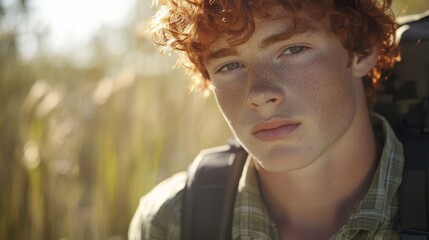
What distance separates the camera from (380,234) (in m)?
2.11

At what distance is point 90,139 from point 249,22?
1919 mm

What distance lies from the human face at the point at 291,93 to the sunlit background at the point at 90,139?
0.81 meters

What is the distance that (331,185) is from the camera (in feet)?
7.50

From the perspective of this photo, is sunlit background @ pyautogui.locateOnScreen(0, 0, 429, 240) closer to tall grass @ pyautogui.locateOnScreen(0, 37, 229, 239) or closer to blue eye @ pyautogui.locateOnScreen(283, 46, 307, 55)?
tall grass @ pyautogui.locateOnScreen(0, 37, 229, 239)

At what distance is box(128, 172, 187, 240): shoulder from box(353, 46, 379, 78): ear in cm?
69

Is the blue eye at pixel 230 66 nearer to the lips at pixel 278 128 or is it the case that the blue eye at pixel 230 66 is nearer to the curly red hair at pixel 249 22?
the curly red hair at pixel 249 22

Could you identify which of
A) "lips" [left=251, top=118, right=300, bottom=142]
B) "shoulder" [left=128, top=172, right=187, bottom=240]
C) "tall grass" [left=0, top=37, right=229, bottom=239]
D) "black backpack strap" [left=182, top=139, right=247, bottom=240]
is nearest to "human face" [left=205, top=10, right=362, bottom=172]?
"lips" [left=251, top=118, right=300, bottom=142]

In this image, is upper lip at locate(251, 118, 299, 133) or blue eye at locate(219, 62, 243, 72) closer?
upper lip at locate(251, 118, 299, 133)

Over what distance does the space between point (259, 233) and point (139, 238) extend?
45 centimetres

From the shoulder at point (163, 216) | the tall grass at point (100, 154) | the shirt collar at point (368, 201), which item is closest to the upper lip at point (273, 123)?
the shirt collar at point (368, 201)

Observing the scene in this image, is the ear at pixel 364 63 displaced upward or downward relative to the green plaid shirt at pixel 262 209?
upward

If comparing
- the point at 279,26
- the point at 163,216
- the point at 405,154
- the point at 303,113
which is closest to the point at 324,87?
the point at 303,113

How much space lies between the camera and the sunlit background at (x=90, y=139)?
10.3ft

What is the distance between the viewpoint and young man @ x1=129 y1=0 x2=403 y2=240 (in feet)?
6.82
